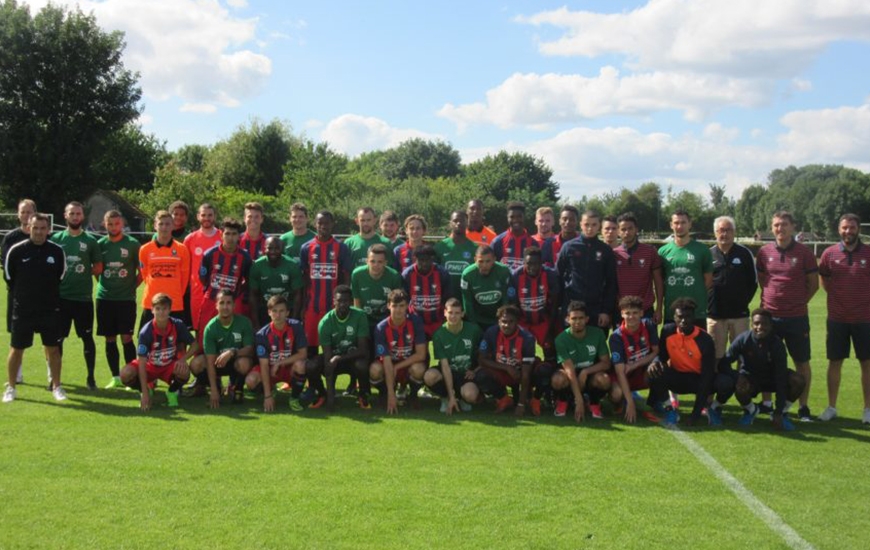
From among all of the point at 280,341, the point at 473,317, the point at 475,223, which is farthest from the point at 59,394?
the point at 475,223

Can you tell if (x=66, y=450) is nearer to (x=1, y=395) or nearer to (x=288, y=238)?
(x=1, y=395)

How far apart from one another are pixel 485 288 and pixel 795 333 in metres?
2.86

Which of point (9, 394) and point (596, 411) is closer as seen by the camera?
point (596, 411)

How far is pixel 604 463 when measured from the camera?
17.5 ft

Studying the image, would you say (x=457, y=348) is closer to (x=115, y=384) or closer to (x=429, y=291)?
(x=429, y=291)

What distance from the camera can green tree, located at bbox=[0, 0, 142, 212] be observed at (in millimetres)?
33531

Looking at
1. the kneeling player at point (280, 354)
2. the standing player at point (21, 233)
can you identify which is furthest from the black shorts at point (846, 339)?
the standing player at point (21, 233)

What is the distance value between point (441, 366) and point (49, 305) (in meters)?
3.82

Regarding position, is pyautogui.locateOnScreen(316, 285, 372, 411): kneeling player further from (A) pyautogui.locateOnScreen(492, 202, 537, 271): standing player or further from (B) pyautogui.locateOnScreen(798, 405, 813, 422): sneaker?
(B) pyautogui.locateOnScreen(798, 405, 813, 422): sneaker

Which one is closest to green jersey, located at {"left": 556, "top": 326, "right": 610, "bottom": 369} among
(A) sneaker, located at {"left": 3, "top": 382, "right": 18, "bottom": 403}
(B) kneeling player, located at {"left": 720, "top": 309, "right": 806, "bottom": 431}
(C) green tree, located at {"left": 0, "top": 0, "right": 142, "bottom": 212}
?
(B) kneeling player, located at {"left": 720, "top": 309, "right": 806, "bottom": 431}

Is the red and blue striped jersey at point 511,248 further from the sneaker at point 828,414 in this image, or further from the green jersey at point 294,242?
the sneaker at point 828,414

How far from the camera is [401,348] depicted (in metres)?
7.27

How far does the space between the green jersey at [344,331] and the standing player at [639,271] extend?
8.16 feet

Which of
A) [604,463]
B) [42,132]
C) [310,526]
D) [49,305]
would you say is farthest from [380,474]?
[42,132]
